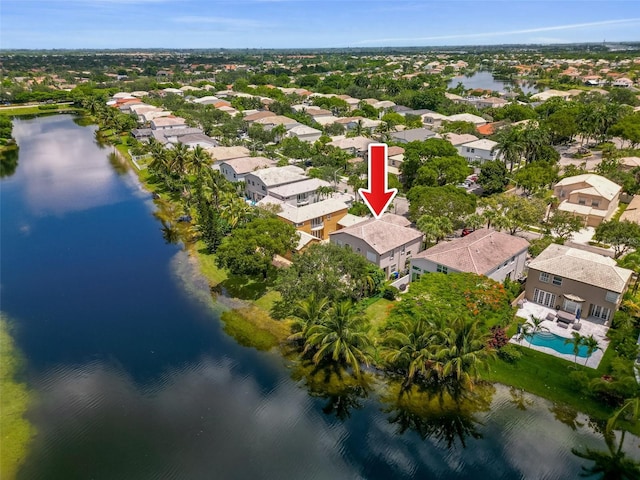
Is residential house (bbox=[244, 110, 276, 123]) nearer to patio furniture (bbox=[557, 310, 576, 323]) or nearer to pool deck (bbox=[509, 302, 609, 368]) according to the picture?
pool deck (bbox=[509, 302, 609, 368])

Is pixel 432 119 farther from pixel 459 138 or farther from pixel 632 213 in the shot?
pixel 632 213

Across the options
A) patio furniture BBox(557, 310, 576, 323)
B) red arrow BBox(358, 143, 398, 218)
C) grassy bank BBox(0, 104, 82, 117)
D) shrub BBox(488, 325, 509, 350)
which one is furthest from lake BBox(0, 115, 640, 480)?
grassy bank BBox(0, 104, 82, 117)

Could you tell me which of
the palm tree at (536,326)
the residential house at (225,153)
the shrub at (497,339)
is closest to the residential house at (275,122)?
the residential house at (225,153)

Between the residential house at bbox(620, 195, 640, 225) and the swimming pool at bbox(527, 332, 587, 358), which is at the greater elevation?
the residential house at bbox(620, 195, 640, 225)

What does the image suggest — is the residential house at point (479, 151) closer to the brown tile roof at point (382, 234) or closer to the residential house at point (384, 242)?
the residential house at point (384, 242)

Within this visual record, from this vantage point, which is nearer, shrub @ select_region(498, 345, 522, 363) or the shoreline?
the shoreline

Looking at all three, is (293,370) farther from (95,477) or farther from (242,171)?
(242,171)

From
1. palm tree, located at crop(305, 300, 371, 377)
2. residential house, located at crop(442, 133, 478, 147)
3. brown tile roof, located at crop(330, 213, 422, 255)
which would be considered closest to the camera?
palm tree, located at crop(305, 300, 371, 377)

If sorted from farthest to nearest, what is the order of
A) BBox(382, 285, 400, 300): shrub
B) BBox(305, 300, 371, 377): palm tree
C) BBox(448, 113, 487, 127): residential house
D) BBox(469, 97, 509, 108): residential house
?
BBox(469, 97, 509, 108): residential house < BBox(448, 113, 487, 127): residential house < BBox(382, 285, 400, 300): shrub < BBox(305, 300, 371, 377): palm tree
